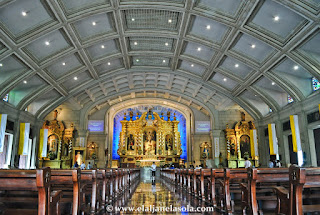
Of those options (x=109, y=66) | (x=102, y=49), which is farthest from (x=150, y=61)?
(x=102, y=49)

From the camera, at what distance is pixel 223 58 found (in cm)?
1714

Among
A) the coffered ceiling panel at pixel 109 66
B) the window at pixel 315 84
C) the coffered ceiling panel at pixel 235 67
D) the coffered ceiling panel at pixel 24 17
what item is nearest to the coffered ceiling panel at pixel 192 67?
the coffered ceiling panel at pixel 235 67

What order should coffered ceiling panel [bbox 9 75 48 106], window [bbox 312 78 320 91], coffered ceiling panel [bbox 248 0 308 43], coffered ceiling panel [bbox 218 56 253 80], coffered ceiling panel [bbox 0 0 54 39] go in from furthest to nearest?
coffered ceiling panel [bbox 9 75 48 106]
coffered ceiling panel [bbox 218 56 253 80]
window [bbox 312 78 320 91]
coffered ceiling panel [bbox 248 0 308 43]
coffered ceiling panel [bbox 0 0 54 39]

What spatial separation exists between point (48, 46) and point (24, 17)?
283 cm

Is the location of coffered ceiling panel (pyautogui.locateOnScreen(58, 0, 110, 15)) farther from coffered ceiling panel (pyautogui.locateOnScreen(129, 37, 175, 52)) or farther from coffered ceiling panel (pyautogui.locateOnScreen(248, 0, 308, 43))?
coffered ceiling panel (pyautogui.locateOnScreen(248, 0, 308, 43))

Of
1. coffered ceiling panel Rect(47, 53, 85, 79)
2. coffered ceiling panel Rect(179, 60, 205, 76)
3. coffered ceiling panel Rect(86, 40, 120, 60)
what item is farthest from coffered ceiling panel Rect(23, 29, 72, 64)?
coffered ceiling panel Rect(179, 60, 205, 76)

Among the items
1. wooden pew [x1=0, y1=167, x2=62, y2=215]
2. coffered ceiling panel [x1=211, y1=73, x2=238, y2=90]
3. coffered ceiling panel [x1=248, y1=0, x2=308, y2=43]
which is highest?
coffered ceiling panel [x1=248, y1=0, x2=308, y2=43]

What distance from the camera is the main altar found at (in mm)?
28473

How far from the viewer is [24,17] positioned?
11.9 meters

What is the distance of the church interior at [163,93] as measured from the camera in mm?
5476

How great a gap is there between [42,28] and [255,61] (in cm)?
1257

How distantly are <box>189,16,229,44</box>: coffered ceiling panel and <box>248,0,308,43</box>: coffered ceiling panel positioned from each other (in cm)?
181

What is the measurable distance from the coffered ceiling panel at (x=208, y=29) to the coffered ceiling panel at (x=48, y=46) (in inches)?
302

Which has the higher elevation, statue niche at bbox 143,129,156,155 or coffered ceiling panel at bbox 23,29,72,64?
coffered ceiling panel at bbox 23,29,72,64
